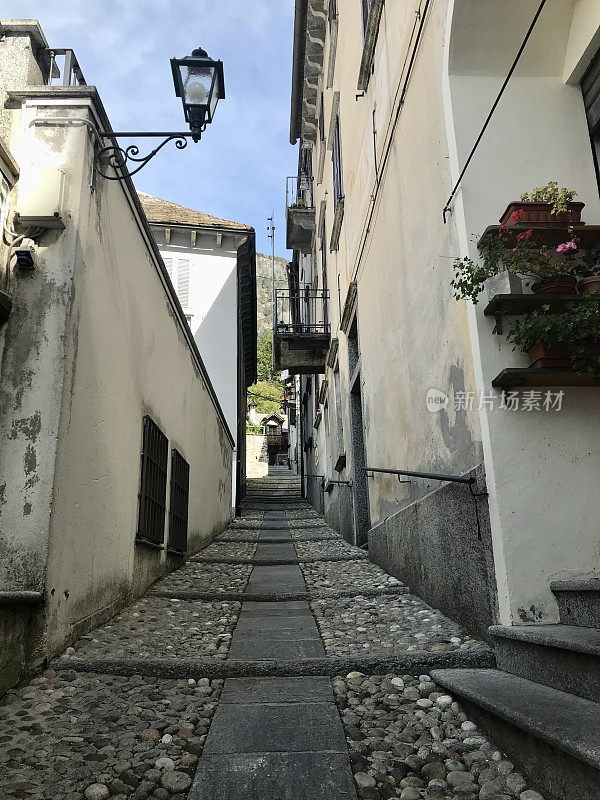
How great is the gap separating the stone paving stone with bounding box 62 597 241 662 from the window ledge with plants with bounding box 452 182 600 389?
2111 mm

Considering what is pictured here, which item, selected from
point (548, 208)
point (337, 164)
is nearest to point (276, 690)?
point (548, 208)

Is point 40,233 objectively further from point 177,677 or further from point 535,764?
point 535,764

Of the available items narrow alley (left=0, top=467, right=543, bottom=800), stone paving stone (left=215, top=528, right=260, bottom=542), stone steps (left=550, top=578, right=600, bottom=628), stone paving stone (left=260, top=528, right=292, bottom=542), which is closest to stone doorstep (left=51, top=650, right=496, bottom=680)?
narrow alley (left=0, top=467, right=543, bottom=800)

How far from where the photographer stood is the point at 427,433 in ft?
13.2

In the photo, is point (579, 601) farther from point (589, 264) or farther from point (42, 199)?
point (42, 199)

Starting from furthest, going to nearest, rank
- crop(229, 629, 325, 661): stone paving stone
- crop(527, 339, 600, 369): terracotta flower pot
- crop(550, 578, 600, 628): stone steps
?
1. crop(229, 629, 325, 661): stone paving stone
2. crop(527, 339, 600, 369): terracotta flower pot
3. crop(550, 578, 600, 628): stone steps

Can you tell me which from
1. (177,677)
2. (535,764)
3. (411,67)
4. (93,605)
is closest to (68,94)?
(411,67)

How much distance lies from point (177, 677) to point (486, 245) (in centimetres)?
256

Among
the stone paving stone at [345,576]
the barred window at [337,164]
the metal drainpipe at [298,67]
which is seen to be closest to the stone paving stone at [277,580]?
the stone paving stone at [345,576]

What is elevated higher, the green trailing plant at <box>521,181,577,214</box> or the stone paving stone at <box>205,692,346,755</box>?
the green trailing plant at <box>521,181,577,214</box>

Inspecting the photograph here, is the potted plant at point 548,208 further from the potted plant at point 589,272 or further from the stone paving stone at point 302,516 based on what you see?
the stone paving stone at point 302,516

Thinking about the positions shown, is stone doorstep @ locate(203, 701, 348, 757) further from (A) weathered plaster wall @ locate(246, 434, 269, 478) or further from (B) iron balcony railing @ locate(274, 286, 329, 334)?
(A) weathered plaster wall @ locate(246, 434, 269, 478)

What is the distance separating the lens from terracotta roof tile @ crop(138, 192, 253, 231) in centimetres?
1479

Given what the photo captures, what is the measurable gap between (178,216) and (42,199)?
12826 mm
